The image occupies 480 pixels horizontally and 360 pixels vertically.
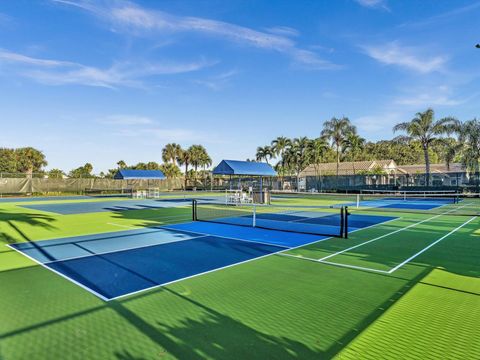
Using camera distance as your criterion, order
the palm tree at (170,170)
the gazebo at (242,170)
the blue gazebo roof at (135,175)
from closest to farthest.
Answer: the gazebo at (242,170)
the blue gazebo roof at (135,175)
the palm tree at (170,170)

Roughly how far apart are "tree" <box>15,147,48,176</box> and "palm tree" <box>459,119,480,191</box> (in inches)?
2802

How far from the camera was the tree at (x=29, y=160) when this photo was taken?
6644 centimetres

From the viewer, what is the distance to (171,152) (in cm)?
7475

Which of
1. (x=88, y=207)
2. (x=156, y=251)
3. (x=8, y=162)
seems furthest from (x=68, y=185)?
(x=156, y=251)

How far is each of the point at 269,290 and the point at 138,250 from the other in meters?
4.67

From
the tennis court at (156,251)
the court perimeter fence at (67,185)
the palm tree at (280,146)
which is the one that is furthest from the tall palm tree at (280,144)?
the tennis court at (156,251)

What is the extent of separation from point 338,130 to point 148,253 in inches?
1789

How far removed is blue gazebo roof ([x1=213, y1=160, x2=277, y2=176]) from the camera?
88.1 ft

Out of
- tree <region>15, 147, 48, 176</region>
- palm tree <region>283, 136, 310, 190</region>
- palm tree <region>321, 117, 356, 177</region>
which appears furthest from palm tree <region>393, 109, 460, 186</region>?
tree <region>15, 147, 48, 176</region>

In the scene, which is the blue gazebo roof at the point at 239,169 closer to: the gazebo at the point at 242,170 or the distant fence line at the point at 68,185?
the gazebo at the point at 242,170

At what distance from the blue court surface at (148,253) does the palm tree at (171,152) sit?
62963 mm

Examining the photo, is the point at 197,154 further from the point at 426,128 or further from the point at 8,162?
the point at 426,128

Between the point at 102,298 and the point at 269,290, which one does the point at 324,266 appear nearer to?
the point at 269,290

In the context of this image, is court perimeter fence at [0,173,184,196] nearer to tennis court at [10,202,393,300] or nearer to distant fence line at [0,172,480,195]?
distant fence line at [0,172,480,195]
